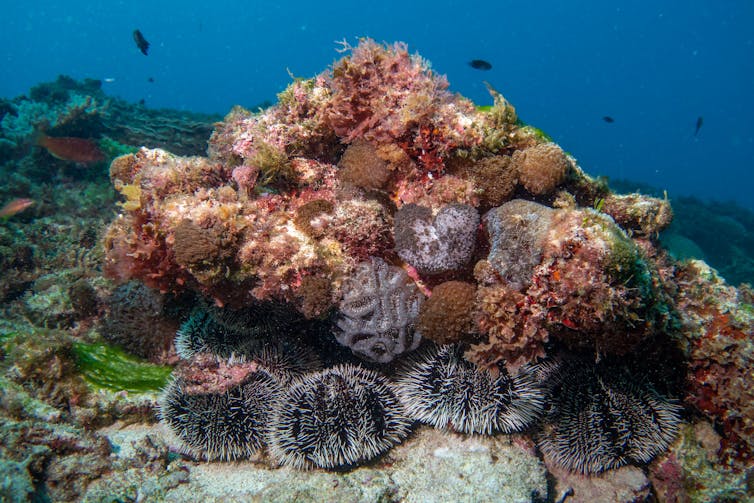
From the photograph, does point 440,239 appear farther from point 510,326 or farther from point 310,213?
point 310,213

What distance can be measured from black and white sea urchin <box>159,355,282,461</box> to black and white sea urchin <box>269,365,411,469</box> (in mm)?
278

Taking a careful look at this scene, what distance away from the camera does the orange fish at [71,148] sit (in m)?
10.6

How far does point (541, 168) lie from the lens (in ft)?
14.0

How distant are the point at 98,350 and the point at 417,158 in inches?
196

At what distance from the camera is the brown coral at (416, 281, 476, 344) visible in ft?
12.1

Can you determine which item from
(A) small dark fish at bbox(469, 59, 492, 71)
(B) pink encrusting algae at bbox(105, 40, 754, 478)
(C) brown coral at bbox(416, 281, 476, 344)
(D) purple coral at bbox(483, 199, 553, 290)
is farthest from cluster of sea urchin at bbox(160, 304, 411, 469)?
(A) small dark fish at bbox(469, 59, 492, 71)

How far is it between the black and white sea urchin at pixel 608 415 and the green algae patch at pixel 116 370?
15.6 ft

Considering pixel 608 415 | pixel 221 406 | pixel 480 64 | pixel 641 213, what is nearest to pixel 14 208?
pixel 221 406

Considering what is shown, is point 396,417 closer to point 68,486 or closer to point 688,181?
point 68,486

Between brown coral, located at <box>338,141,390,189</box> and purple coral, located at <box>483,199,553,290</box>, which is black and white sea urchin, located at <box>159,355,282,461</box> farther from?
purple coral, located at <box>483,199,553,290</box>

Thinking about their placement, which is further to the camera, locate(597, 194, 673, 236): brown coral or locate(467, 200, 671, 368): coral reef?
locate(597, 194, 673, 236): brown coral

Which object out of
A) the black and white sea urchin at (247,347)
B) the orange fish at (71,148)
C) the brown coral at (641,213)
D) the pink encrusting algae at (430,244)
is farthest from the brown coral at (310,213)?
the orange fish at (71,148)

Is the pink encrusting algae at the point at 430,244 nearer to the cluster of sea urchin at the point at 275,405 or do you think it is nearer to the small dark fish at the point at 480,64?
the cluster of sea urchin at the point at 275,405

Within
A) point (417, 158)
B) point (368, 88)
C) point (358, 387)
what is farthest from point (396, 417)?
point (368, 88)
